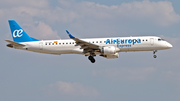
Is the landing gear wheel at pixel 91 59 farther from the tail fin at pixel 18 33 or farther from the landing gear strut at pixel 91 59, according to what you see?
the tail fin at pixel 18 33

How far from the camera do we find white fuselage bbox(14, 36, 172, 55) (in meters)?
55.3

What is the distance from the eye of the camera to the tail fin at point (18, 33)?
2340 inches

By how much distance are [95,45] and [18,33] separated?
15.9 metres

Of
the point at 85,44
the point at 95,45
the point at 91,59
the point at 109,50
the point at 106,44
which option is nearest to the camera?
the point at 85,44

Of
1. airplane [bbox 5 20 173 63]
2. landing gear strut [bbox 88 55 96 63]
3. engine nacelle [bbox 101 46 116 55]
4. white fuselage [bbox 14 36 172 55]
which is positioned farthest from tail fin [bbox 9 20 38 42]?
engine nacelle [bbox 101 46 116 55]

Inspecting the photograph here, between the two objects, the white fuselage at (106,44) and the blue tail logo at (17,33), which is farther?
the blue tail logo at (17,33)

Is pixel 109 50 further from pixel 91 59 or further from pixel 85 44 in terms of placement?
pixel 91 59

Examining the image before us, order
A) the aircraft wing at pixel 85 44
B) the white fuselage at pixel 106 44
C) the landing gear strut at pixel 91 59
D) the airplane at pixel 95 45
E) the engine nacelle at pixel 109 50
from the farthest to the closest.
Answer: the landing gear strut at pixel 91 59 → the white fuselage at pixel 106 44 → the airplane at pixel 95 45 → the engine nacelle at pixel 109 50 → the aircraft wing at pixel 85 44

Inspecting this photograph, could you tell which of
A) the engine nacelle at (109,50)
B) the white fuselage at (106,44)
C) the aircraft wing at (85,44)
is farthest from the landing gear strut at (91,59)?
the engine nacelle at (109,50)

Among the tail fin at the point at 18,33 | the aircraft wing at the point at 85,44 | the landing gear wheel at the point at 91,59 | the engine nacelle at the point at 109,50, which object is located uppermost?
the tail fin at the point at 18,33

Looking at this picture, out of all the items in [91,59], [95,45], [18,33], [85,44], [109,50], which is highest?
[18,33]

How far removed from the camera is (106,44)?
182 feet

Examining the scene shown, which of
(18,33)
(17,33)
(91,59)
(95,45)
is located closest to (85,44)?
(95,45)

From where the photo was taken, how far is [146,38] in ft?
183
